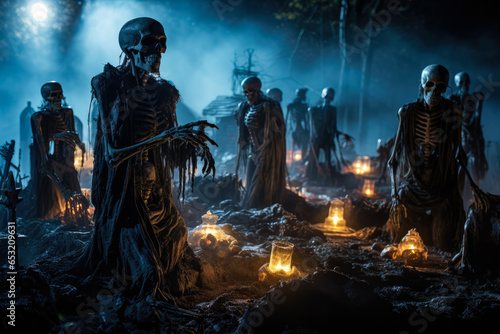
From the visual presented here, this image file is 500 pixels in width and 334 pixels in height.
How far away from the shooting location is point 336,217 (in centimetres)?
683

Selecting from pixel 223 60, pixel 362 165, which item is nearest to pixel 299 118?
pixel 362 165

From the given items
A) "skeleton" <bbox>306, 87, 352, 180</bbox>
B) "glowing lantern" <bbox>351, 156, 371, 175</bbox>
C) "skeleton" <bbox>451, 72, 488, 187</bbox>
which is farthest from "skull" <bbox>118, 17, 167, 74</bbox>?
"glowing lantern" <bbox>351, 156, 371, 175</bbox>

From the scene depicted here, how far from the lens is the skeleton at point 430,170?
16.5 ft

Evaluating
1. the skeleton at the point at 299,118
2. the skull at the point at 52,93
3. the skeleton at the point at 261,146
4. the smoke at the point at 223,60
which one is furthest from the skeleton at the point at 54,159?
the smoke at the point at 223,60

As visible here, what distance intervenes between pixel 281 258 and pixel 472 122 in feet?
A: 23.9

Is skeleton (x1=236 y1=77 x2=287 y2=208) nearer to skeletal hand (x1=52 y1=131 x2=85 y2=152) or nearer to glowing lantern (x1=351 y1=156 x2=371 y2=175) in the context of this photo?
skeletal hand (x1=52 y1=131 x2=85 y2=152)

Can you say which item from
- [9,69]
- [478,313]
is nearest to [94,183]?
[478,313]

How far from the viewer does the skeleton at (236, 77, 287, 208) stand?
6.87m

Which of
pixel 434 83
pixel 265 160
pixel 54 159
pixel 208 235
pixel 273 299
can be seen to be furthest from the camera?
pixel 265 160

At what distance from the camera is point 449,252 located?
16.5 feet

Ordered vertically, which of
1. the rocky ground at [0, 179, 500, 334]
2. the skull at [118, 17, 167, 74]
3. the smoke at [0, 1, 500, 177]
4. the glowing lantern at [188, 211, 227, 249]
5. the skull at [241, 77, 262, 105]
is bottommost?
the rocky ground at [0, 179, 500, 334]

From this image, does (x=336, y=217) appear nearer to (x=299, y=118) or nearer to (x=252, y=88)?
(x=252, y=88)

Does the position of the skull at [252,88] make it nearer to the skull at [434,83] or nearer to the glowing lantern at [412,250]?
the skull at [434,83]

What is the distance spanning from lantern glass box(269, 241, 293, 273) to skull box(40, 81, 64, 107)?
15.0ft
